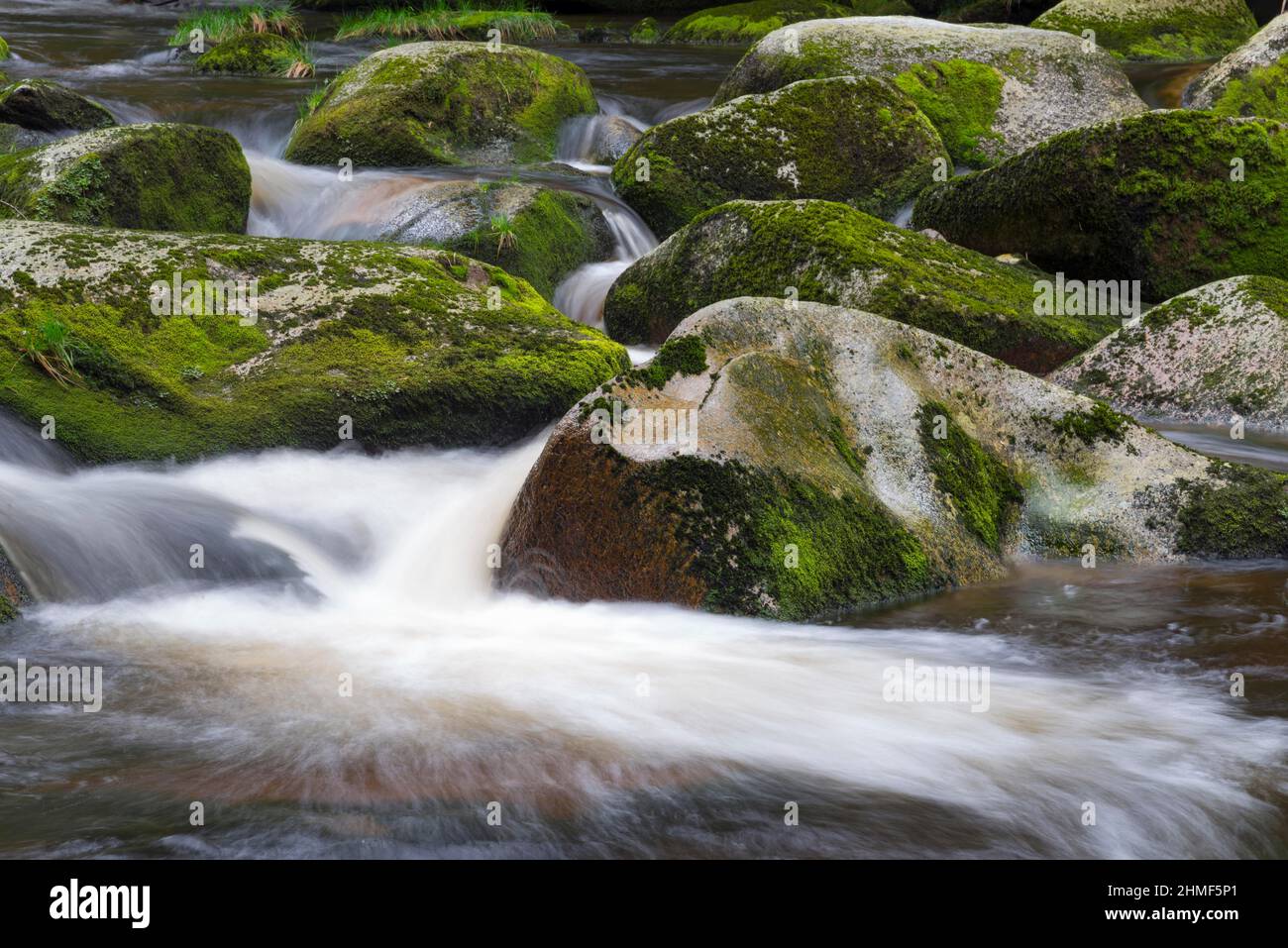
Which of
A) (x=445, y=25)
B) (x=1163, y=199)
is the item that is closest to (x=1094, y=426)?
(x=1163, y=199)

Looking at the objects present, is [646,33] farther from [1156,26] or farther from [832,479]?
[832,479]

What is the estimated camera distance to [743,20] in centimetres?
2342

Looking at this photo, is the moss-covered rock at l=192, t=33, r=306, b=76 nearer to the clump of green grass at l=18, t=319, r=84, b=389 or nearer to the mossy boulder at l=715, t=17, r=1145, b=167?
the mossy boulder at l=715, t=17, r=1145, b=167

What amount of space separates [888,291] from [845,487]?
2.80 metres

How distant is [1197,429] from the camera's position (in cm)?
732

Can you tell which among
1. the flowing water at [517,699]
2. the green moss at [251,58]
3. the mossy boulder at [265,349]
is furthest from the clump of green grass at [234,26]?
the flowing water at [517,699]

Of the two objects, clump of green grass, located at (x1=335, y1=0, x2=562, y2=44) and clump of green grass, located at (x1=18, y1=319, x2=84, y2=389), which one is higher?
clump of green grass, located at (x1=335, y1=0, x2=562, y2=44)

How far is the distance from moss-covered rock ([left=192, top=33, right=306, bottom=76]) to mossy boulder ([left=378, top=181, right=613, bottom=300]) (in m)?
7.49

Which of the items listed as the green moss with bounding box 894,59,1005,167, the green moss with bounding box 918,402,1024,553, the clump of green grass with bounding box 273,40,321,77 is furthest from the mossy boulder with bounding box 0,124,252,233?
the clump of green grass with bounding box 273,40,321,77

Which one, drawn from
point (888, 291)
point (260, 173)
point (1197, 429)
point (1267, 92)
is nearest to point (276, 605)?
point (888, 291)

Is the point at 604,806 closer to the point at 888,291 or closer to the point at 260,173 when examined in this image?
the point at 888,291

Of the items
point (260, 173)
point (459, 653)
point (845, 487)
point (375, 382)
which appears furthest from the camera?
point (260, 173)

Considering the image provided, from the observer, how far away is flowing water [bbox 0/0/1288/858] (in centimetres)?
341

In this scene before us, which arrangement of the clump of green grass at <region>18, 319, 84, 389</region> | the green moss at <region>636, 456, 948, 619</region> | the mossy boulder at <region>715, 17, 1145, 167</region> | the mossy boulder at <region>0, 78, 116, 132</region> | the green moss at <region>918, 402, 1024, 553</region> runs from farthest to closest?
the mossy boulder at <region>715, 17, 1145, 167</region>, the mossy boulder at <region>0, 78, 116, 132</region>, the clump of green grass at <region>18, 319, 84, 389</region>, the green moss at <region>918, 402, 1024, 553</region>, the green moss at <region>636, 456, 948, 619</region>
